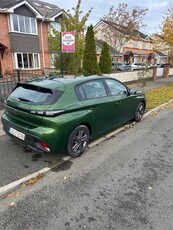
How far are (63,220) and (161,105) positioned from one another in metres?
6.83

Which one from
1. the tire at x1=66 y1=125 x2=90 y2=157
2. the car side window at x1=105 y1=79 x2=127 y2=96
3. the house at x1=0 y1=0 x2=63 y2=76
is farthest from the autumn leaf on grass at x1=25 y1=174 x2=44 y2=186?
the house at x1=0 y1=0 x2=63 y2=76

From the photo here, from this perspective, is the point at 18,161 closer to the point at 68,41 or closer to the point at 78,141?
the point at 78,141

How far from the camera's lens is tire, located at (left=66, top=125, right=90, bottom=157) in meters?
3.41

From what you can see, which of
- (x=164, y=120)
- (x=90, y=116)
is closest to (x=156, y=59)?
(x=164, y=120)

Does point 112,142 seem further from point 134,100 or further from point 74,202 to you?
point 74,202

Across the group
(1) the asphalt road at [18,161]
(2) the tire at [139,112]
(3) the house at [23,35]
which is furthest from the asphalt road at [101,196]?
(3) the house at [23,35]

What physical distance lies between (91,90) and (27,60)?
15.4 m

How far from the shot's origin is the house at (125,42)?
19797 millimetres

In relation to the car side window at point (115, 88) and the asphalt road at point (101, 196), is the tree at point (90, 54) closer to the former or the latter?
the car side window at point (115, 88)

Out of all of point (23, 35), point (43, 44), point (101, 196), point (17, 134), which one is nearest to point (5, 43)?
point (23, 35)

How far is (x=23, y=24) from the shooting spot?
16172mm

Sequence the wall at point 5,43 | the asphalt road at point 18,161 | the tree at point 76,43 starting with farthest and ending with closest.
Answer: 1. the wall at point 5,43
2. the tree at point 76,43
3. the asphalt road at point 18,161

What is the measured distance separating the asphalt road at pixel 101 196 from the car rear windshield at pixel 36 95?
1265mm

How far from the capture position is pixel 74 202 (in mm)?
2480
